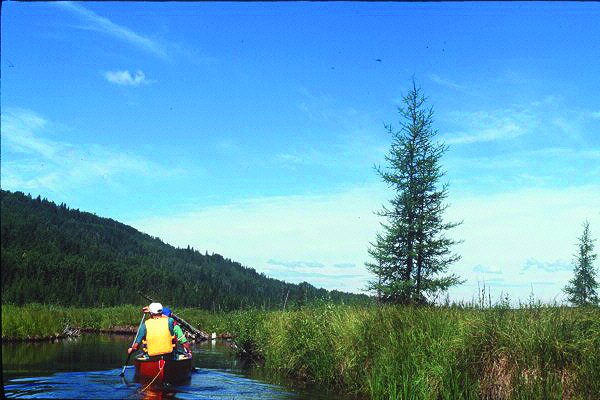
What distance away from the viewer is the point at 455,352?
505 inches

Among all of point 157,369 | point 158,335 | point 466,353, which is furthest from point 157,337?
point 466,353

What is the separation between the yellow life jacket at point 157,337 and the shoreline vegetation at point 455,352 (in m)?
5.17

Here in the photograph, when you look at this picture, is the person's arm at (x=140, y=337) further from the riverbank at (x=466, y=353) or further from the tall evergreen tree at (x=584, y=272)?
the tall evergreen tree at (x=584, y=272)

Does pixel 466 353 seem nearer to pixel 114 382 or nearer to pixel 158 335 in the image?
pixel 158 335

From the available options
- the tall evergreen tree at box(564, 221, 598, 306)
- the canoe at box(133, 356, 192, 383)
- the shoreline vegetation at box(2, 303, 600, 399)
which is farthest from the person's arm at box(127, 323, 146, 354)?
the tall evergreen tree at box(564, 221, 598, 306)

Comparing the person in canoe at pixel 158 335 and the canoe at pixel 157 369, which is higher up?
the person in canoe at pixel 158 335

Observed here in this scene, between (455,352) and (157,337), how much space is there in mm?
9967

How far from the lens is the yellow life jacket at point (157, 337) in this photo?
1794 centimetres

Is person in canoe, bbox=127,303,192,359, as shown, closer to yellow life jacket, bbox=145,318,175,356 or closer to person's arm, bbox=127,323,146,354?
yellow life jacket, bbox=145,318,175,356

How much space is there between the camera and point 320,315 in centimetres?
2045

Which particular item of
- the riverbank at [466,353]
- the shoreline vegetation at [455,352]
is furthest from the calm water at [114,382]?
the riverbank at [466,353]

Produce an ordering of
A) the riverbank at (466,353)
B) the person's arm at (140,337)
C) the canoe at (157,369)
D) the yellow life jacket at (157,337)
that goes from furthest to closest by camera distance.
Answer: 1. the person's arm at (140,337)
2. the yellow life jacket at (157,337)
3. the canoe at (157,369)
4. the riverbank at (466,353)

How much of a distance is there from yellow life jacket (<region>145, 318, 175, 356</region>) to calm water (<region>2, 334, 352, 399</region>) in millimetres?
1165

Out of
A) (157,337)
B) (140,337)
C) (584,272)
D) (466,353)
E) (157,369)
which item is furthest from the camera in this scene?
(584,272)
